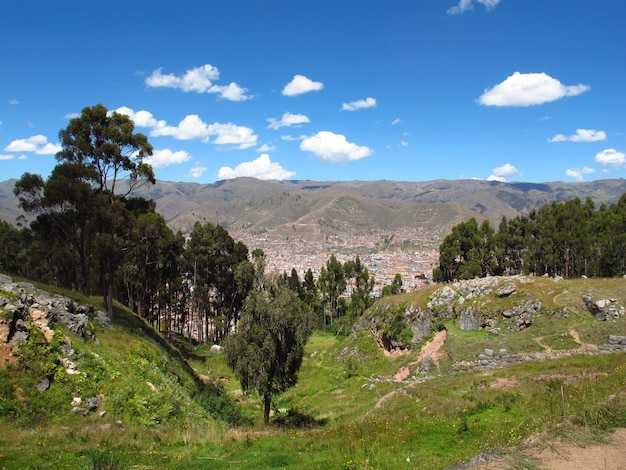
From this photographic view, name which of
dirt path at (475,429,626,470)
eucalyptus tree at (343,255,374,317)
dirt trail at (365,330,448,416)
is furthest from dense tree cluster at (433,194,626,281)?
dirt path at (475,429,626,470)

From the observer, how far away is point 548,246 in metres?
56.7

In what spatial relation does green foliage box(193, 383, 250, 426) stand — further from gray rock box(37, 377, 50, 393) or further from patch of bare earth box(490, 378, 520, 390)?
patch of bare earth box(490, 378, 520, 390)

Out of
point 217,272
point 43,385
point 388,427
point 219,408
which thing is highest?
point 217,272

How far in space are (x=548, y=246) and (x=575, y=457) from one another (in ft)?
184

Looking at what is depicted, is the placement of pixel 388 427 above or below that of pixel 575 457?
below

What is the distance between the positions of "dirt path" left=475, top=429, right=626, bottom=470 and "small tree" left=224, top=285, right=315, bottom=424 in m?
13.4

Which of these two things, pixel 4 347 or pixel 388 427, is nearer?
pixel 388 427

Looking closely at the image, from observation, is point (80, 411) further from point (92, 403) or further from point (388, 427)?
point (388, 427)

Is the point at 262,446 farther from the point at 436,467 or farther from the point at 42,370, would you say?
the point at 42,370

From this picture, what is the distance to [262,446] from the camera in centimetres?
1456

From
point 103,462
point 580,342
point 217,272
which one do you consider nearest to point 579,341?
point 580,342

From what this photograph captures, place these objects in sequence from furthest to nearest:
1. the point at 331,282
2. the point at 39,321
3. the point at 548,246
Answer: the point at 331,282 → the point at 548,246 → the point at 39,321

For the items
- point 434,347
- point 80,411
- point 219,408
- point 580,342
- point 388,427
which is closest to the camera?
point 388,427

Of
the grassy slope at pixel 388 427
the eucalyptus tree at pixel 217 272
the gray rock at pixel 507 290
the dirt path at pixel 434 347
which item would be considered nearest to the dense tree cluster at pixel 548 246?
the gray rock at pixel 507 290
